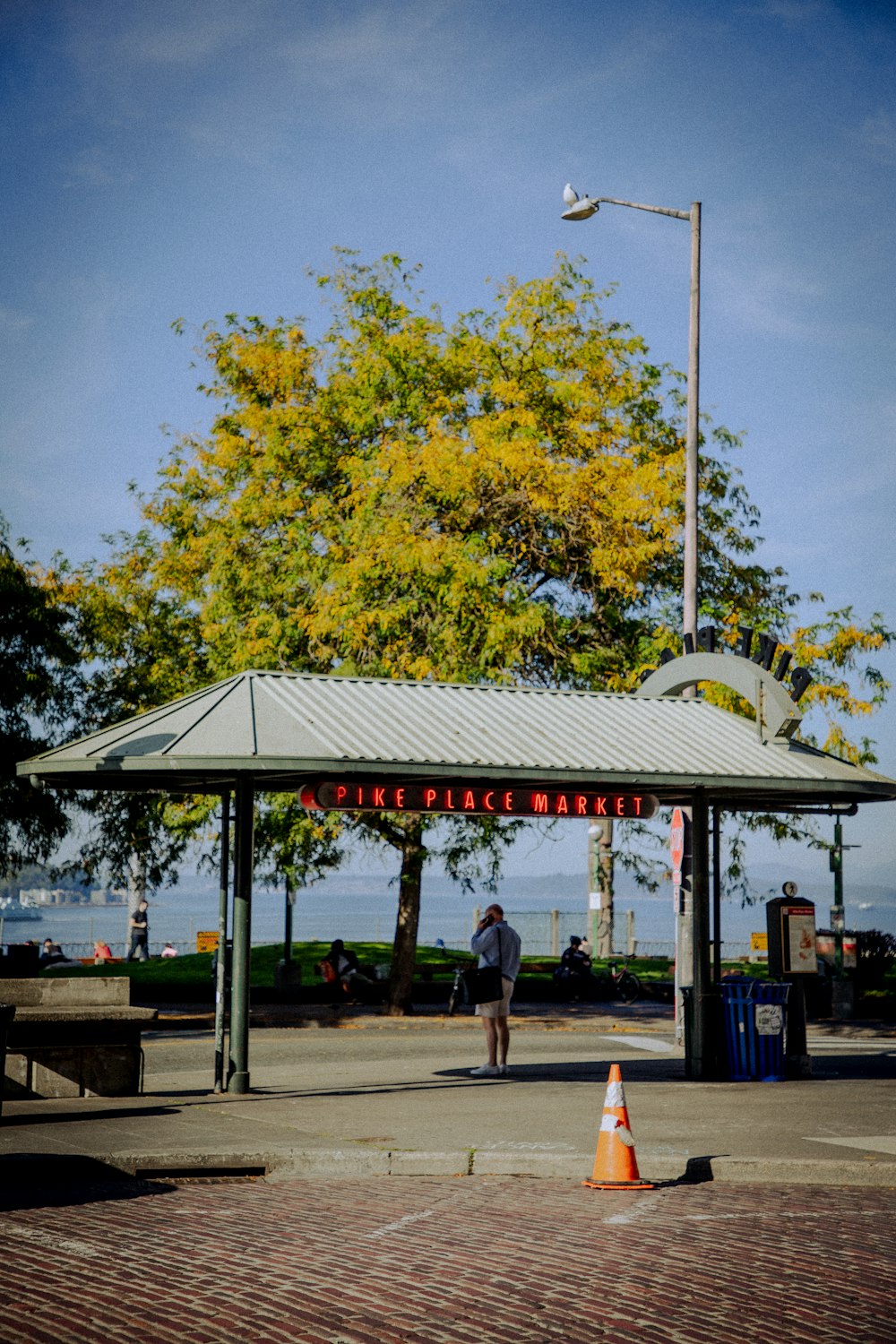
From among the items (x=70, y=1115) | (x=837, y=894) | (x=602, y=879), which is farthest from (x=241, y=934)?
(x=602, y=879)

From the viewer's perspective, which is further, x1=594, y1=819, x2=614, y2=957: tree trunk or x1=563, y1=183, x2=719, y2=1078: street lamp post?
x1=594, y1=819, x2=614, y2=957: tree trunk

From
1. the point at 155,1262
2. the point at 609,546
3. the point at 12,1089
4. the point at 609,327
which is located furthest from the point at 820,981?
the point at 155,1262

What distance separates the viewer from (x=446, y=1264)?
7852 mm

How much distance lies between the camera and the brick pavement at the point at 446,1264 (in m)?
6.63

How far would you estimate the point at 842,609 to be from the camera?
84.0 feet

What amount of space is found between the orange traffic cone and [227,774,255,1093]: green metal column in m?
5.20

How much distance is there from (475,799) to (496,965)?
2764 millimetres

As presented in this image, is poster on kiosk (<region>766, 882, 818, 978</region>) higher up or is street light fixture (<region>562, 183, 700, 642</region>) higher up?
street light fixture (<region>562, 183, 700, 642</region>)

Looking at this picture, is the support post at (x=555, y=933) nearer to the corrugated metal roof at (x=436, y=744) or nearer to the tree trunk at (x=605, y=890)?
the tree trunk at (x=605, y=890)

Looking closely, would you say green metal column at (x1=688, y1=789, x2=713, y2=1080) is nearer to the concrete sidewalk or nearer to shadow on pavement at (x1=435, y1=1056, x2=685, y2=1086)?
shadow on pavement at (x1=435, y1=1056, x2=685, y2=1086)

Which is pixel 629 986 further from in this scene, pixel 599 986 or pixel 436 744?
pixel 436 744

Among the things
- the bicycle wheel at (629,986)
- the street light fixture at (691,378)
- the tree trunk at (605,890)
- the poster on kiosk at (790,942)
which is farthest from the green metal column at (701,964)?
the tree trunk at (605,890)

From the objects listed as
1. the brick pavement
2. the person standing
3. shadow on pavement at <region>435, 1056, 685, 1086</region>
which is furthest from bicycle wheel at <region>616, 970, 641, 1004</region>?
the brick pavement

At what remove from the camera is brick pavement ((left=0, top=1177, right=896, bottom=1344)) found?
21.7 feet
